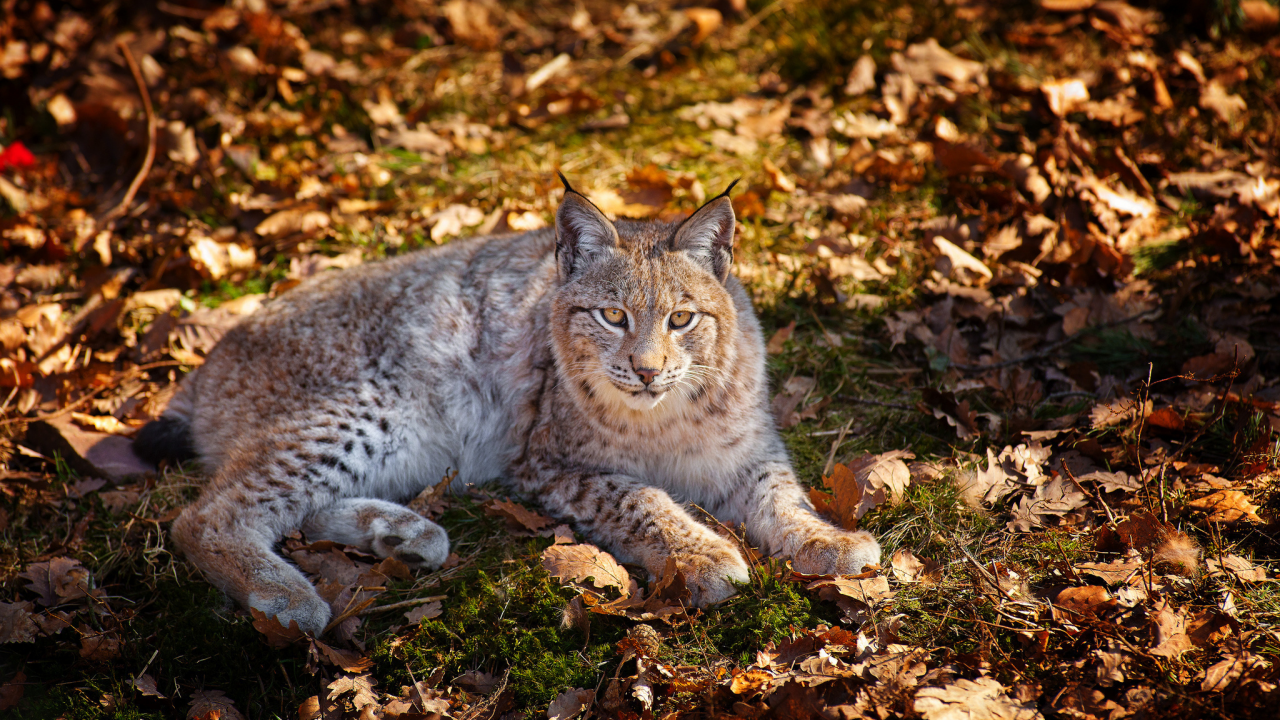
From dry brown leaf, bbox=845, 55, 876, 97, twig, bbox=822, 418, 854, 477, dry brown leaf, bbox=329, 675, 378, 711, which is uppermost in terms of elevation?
dry brown leaf, bbox=845, 55, 876, 97

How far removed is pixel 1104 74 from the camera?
5.49m

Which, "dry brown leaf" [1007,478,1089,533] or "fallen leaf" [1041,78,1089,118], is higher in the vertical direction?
"fallen leaf" [1041,78,1089,118]

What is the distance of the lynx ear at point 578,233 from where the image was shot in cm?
334

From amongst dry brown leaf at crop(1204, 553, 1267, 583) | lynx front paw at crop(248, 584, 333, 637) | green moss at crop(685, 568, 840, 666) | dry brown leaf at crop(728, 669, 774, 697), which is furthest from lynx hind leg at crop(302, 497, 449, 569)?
dry brown leaf at crop(1204, 553, 1267, 583)

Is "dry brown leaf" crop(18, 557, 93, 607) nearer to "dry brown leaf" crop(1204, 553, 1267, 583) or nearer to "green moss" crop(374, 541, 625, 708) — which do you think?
"green moss" crop(374, 541, 625, 708)

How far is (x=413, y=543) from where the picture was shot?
3.31m

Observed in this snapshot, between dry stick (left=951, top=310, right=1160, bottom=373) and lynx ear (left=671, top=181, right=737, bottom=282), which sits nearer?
lynx ear (left=671, top=181, right=737, bottom=282)

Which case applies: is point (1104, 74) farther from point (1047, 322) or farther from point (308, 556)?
point (308, 556)

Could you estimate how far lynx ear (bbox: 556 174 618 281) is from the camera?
334cm

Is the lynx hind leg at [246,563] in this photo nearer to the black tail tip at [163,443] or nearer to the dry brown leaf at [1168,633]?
the black tail tip at [163,443]

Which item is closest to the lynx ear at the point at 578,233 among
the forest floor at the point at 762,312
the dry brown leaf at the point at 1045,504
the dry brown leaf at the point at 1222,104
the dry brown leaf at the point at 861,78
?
the forest floor at the point at 762,312

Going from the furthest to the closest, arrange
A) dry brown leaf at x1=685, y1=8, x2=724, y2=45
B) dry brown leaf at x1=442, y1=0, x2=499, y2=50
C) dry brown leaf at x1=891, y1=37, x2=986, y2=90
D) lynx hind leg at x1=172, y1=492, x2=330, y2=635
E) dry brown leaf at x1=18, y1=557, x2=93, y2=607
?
dry brown leaf at x1=442, y1=0, x2=499, y2=50 < dry brown leaf at x1=685, y1=8, x2=724, y2=45 < dry brown leaf at x1=891, y1=37, x2=986, y2=90 < dry brown leaf at x1=18, y1=557, x2=93, y2=607 < lynx hind leg at x1=172, y1=492, x2=330, y2=635

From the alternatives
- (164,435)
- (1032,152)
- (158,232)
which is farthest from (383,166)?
(1032,152)

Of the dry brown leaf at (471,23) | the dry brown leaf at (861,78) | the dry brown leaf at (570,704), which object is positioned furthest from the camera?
the dry brown leaf at (471,23)
